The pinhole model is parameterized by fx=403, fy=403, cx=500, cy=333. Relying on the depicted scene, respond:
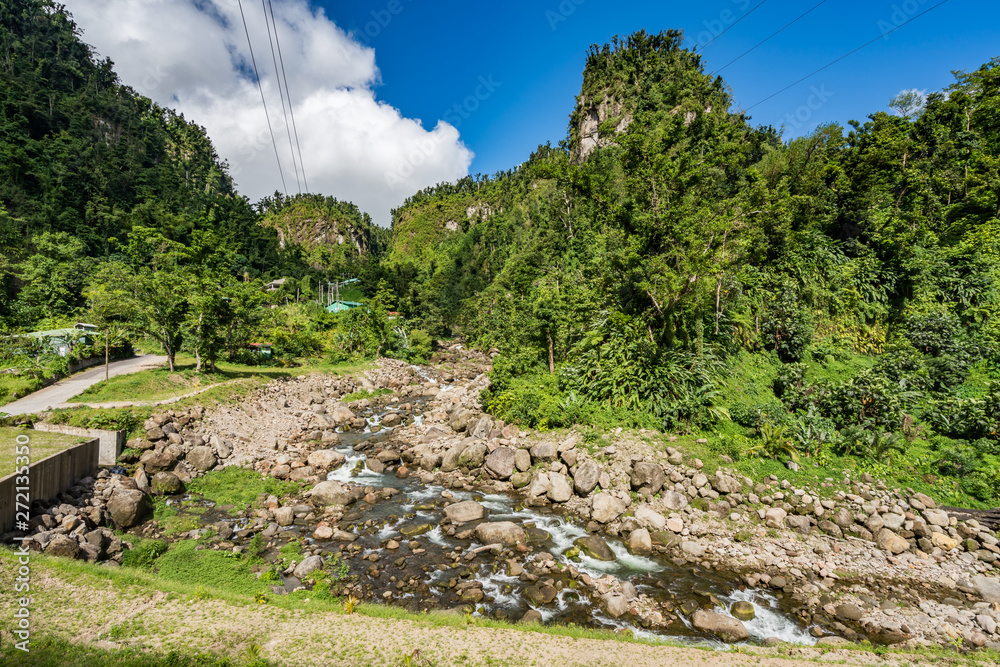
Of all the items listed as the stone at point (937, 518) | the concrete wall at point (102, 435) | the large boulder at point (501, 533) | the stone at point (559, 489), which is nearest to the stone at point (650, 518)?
the stone at point (559, 489)

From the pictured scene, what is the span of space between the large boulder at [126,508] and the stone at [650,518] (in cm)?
1422

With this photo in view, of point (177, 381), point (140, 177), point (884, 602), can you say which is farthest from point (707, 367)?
point (140, 177)

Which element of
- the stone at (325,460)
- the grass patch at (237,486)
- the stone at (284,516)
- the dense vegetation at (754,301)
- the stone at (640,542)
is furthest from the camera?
the stone at (325,460)

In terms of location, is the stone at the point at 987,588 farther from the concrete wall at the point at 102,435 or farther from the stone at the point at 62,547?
the concrete wall at the point at 102,435

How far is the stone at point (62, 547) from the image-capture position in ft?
27.2

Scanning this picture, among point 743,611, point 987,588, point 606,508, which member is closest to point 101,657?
point 606,508

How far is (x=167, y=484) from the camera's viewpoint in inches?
508

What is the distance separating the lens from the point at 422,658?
637 centimetres

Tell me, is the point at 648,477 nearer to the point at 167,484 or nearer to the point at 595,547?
the point at 595,547

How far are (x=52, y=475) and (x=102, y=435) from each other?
292 cm

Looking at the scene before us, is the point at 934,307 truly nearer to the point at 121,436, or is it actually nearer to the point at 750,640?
the point at 750,640

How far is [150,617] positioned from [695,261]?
18.8 metres

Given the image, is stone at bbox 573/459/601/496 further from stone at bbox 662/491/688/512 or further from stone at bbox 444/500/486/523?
stone at bbox 444/500/486/523

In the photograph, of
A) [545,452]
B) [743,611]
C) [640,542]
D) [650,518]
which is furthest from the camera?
[545,452]
